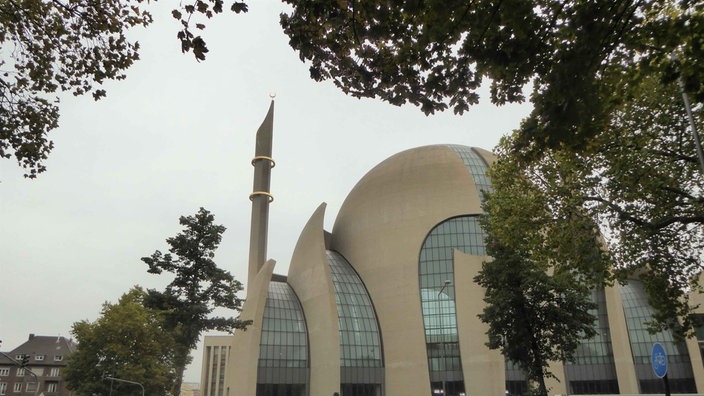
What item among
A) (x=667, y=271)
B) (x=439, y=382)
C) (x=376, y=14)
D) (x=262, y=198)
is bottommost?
(x=439, y=382)

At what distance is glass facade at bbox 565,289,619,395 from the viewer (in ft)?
121

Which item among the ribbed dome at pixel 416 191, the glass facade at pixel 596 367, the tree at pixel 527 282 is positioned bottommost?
the glass facade at pixel 596 367

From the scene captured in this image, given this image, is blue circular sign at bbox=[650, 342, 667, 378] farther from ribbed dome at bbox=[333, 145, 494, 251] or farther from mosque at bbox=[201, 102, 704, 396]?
ribbed dome at bbox=[333, 145, 494, 251]

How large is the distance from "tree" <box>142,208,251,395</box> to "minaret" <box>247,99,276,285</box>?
19.5 metres

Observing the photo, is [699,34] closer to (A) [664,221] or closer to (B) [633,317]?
(A) [664,221]

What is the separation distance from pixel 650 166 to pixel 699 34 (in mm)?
7764

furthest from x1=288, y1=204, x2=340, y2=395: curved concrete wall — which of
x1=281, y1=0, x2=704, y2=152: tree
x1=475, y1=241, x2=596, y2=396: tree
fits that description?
x1=281, y1=0, x2=704, y2=152: tree

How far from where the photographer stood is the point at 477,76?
738 cm

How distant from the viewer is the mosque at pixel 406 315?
36.9m

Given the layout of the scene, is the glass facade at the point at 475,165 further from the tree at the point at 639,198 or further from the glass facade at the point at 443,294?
the tree at the point at 639,198

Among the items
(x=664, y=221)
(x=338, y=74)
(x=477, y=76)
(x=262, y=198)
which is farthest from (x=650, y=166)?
(x=262, y=198)

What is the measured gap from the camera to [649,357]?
38.0 meters

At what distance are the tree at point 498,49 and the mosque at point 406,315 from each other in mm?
31982

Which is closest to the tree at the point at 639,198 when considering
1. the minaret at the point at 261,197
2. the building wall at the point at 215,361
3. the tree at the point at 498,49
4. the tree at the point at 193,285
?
the tree at the point at 498,49
